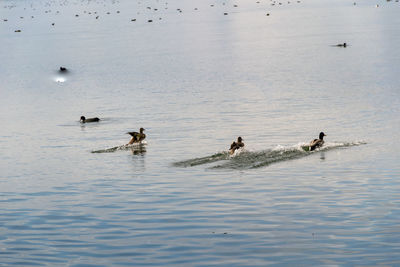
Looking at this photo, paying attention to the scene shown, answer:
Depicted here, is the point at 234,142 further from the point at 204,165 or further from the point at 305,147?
the point at 305,147

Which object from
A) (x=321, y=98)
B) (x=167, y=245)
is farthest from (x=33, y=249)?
(x=321, y=98)

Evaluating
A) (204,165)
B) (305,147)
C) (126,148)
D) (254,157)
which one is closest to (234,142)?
(254,157)

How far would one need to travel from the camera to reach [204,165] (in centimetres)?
4744

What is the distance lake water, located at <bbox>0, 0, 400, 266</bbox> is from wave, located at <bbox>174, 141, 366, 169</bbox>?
4.9 inches

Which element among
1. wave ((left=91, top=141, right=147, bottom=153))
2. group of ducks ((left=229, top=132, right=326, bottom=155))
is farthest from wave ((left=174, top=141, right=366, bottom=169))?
wave ((left=91, top=141, right=147, bottom=153))

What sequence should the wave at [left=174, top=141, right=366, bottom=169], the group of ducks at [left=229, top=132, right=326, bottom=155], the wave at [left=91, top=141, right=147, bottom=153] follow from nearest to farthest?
1. the wave at [left=174, top=141, right=366, bottom=169]
2. the group of ducks at [left=229, top=132, right=326, bottom=155]
3. the wave at [left=91, top=141, right=147, bottom=153]

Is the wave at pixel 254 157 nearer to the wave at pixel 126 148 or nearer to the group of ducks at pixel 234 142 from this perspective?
the group of ducks at pixel 234 142

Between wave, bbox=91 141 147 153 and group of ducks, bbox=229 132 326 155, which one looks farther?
wave, bbox=91 141 147 153

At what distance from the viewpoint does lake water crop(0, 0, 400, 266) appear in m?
30.2

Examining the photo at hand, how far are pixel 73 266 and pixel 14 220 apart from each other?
8.57 m

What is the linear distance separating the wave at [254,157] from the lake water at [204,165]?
125 millimetres

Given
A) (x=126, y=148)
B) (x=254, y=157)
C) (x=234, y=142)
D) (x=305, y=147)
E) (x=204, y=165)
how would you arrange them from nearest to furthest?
(x=204, y=165) < (x=234, y=142) < (x=254, y=157) < (x=305, y=147) < (x=126, y=148)

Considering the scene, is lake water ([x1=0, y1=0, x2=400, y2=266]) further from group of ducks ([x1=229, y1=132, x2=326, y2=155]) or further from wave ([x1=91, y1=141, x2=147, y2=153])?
wave ([x1=91, y1=141, x2=147, y2=153])

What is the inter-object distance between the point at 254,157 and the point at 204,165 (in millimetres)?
3631
